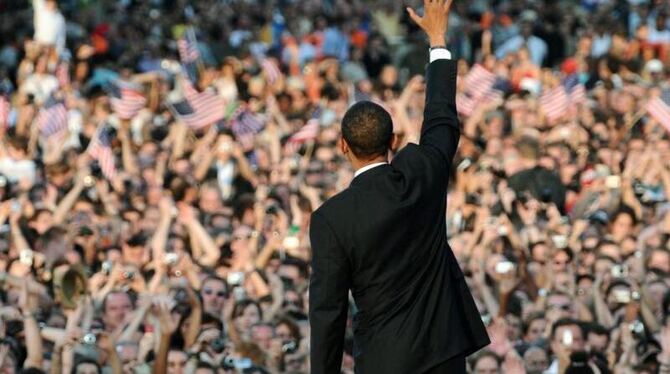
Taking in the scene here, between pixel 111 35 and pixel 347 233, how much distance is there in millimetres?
20310

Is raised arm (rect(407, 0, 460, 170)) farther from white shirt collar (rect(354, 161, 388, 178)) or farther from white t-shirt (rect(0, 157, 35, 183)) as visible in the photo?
white t-shirt (rect(0, 157, 35, 183))

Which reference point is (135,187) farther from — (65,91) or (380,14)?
(380,14)

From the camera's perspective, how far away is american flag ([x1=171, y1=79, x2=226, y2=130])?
2131cm

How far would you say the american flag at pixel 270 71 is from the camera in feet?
79.8

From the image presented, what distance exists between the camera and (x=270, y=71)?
24547mm

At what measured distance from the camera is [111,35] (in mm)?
27125

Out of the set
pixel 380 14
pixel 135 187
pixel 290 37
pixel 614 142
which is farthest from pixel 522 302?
pixel 380 14

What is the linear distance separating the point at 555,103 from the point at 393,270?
1563cm

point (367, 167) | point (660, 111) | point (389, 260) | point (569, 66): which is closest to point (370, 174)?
point (367, 167)

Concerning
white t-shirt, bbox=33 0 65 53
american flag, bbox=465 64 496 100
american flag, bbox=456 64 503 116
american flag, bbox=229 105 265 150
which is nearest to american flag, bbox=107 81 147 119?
american flag, bbox=229 105 265 150

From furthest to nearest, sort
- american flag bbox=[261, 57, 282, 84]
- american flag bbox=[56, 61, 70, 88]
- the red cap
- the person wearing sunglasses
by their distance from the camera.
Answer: the red cap
american flag bbox=[261, 57, 282, 84]
american flag bbox=[56, 61, 70, 88]
the person wearing sunglasses

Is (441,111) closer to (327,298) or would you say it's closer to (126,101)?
(327,298)

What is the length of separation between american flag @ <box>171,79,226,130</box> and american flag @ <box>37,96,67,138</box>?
A: 1223 mm

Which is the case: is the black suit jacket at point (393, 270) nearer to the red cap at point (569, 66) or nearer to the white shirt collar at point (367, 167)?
the white shirt collar at point (367, 167)
